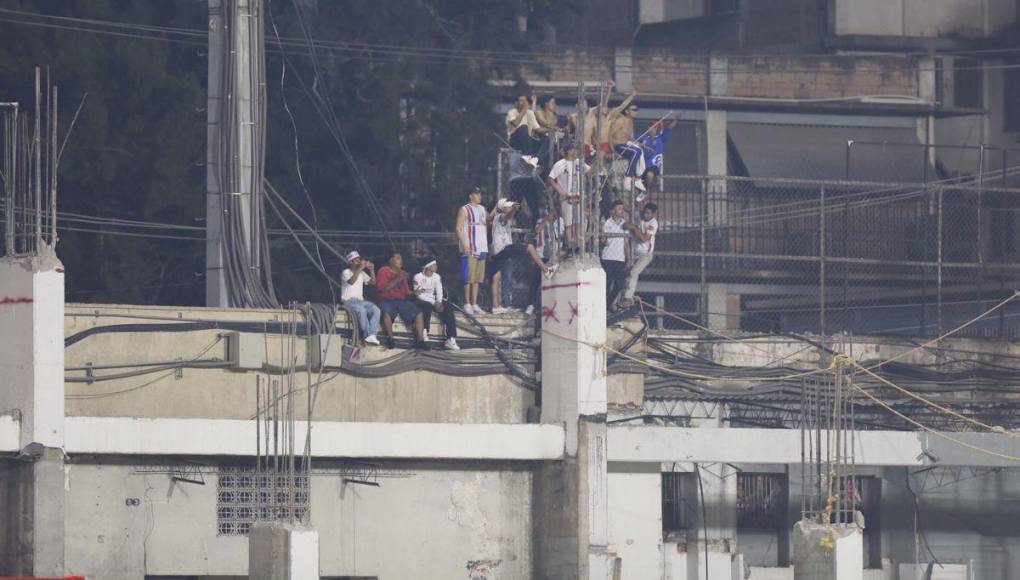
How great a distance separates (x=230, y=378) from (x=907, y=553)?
10.6m

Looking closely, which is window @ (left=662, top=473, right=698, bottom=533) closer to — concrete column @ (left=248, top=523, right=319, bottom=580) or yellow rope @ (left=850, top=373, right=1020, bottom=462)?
yellow rope @ (left=850, top=373, right=1020, bottom=462)

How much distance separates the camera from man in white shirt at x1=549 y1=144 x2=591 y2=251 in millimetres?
25562

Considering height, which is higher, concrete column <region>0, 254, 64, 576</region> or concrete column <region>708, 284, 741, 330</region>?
concrete column <region>708, 284, 741, 330</region>

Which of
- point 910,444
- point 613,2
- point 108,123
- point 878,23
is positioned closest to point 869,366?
point 910,444

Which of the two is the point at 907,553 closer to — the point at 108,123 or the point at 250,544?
the point at 250,544

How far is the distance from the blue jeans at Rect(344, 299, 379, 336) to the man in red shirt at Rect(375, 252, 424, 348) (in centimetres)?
19

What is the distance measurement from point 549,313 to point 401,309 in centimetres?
182

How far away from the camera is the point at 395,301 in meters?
25.1

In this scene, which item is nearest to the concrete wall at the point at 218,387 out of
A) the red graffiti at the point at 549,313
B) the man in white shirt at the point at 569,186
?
the red graffiti at the point at 549,313

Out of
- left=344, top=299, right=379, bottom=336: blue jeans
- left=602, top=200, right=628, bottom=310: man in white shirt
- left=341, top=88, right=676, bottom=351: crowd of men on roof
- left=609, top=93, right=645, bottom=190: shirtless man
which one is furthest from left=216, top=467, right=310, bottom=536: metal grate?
left=609, top=93, right=645, bottom=190: shirtless man

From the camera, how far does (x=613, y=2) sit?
47500mm

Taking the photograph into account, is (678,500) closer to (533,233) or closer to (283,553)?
(533,233)

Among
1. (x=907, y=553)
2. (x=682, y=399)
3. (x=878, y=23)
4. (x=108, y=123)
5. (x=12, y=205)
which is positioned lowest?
(x=907, y=553)

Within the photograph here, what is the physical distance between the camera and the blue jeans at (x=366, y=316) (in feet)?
81.0
